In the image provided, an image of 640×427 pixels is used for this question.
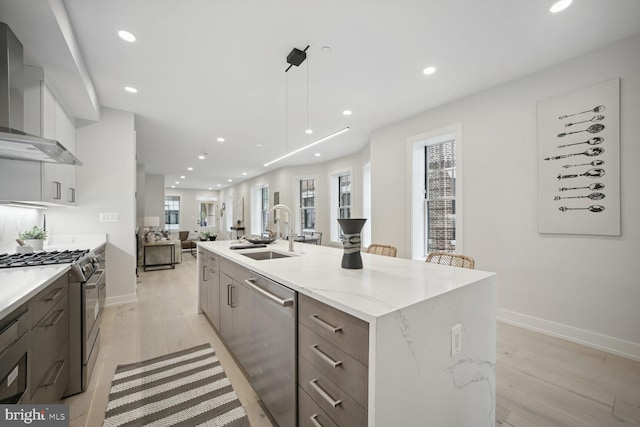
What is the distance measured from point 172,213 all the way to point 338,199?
9941 mm

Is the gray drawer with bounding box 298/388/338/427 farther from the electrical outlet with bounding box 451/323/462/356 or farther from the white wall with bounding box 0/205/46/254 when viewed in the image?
the white wall with bounding box 0/205/46/254

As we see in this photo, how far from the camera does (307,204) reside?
25.1ft

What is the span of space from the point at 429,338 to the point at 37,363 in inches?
69.5

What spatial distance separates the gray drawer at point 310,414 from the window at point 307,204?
6173mm

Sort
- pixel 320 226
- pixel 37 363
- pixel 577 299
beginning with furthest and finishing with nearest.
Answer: pixel 320 226
pixel 577 299
pixel 37 363

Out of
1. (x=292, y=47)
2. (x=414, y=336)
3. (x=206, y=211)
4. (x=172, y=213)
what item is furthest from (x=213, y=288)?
(x=206, y=211)

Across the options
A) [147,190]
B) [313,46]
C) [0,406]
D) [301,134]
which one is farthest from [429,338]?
[147,190]

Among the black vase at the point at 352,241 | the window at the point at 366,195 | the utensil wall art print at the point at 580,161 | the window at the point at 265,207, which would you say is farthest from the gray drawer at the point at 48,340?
the window at the point at 265,207

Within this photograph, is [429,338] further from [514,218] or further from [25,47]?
[25,47]

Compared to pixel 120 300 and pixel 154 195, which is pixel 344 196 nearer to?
pixel 120 300

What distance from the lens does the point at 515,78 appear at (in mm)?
2854

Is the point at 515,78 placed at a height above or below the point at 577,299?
above

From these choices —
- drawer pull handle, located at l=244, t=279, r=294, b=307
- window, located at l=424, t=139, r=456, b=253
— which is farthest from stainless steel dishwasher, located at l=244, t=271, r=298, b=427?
window, located at l=424, t=139, r=456, b=253

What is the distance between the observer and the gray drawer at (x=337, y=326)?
0.87 m
